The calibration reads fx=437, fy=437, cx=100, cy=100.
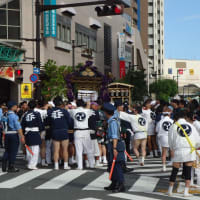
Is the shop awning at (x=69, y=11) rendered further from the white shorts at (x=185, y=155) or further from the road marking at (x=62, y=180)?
the white shorts at (x=185, y=155)

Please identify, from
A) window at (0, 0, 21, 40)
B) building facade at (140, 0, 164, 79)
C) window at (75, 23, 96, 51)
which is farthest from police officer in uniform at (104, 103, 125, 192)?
building facade at (140, 0, 164, 79)

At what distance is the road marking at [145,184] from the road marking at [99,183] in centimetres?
60

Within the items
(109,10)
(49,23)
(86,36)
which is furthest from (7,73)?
(109,10)

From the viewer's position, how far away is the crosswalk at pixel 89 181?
816 centimetres

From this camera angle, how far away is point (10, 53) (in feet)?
108

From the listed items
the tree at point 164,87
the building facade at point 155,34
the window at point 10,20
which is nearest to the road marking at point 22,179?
the window at point 10,20

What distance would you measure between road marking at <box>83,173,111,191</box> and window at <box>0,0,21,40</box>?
25.0 meters

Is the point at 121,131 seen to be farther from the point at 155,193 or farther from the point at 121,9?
the point at 121,9

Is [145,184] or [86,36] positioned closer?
[145,184]

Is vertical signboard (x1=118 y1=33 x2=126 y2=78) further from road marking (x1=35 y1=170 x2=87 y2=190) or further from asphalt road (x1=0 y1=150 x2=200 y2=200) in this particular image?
road marking (x1=35 y1=170 x2=87 y2=190)

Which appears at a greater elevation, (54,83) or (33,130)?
(54,83)

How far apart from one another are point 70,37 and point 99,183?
35.7 metres

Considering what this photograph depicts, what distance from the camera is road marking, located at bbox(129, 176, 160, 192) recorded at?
838cm

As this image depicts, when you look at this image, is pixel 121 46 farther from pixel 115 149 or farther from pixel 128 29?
pixel 115 149
